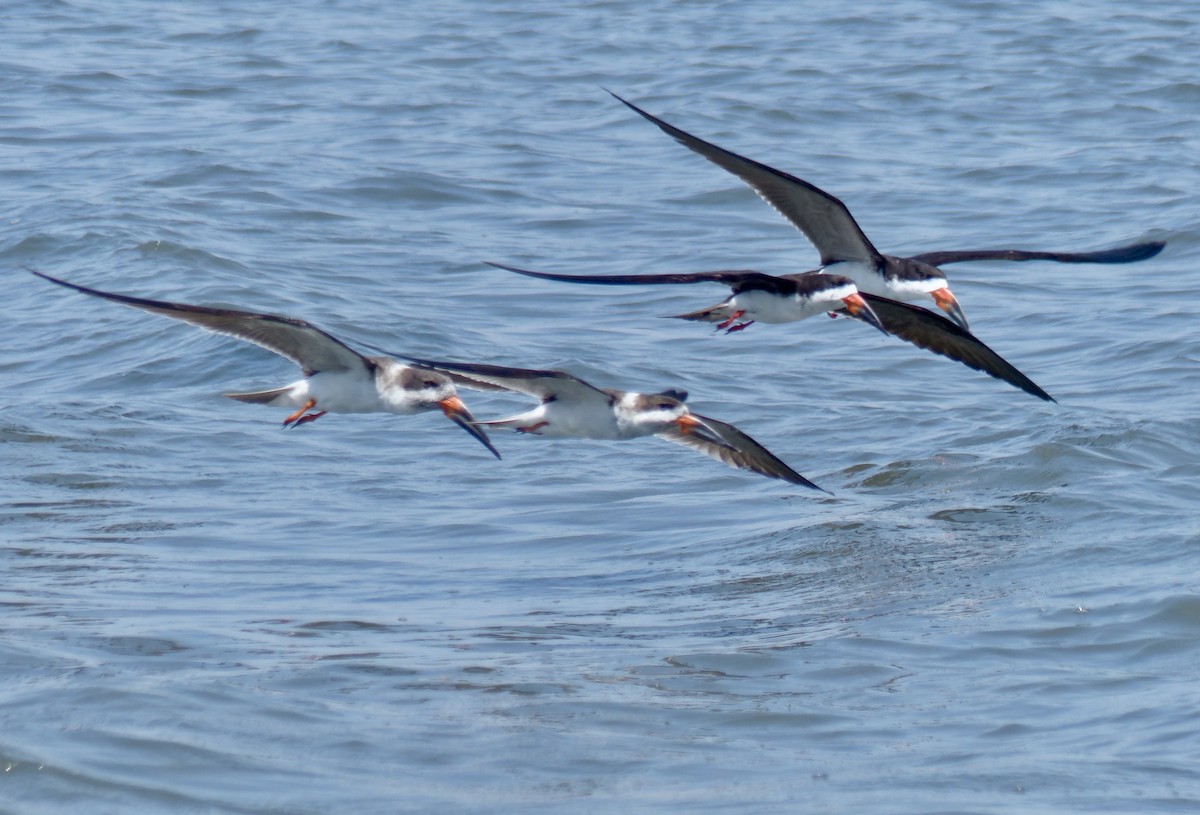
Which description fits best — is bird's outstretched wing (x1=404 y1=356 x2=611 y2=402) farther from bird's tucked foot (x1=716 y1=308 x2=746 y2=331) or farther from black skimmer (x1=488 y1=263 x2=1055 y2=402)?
bird's tucked foot (x1=716 y1=308 x2=746 y2=331)

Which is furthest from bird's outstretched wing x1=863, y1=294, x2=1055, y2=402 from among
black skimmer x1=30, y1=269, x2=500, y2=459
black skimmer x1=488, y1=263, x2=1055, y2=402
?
black skimmer x1=30, y1=269, x2=500, y2=459

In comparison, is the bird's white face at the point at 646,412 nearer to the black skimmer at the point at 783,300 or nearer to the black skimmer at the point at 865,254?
the black skimmer at the point at 783,300

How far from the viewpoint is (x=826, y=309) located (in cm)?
1023

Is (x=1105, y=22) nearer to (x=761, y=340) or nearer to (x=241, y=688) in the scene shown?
(x=761, y=340)

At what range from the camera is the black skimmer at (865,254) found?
10.3 m

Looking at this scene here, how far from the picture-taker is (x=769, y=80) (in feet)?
82.8

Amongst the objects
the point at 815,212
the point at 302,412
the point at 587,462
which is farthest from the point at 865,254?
the point at 302,412

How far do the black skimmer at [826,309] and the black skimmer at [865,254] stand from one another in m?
0.18

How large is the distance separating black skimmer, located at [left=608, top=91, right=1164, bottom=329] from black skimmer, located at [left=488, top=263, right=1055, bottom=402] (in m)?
0.18

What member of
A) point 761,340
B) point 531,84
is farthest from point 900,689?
point 531,84

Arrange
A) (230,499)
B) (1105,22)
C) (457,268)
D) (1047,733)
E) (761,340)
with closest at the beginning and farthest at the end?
(1047,733), (230,499), (761,340), (457,268), (1105,22)

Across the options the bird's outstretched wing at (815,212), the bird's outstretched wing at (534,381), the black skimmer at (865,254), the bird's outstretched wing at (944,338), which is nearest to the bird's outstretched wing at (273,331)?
the bird's outstretched wing at (534,381)

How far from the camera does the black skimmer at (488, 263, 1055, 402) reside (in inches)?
391

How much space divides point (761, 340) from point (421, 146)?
781 centimetres
